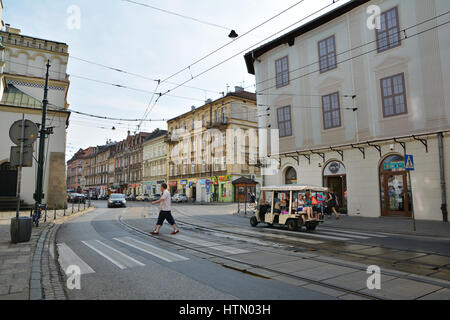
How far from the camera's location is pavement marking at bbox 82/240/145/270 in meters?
6.25

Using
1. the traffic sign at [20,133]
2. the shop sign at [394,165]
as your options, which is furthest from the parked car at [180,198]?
the traffic sign at [20,133]

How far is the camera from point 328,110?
786 inches

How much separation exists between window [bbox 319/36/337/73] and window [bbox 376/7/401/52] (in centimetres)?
285

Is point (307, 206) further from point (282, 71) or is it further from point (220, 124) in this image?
point (220, 124)

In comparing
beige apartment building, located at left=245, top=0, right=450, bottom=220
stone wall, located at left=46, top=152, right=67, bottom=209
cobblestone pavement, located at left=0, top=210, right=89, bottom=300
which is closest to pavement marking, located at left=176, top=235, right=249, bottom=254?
cobblestone pavement, located at left=0, top=210, right=89, bottom=300

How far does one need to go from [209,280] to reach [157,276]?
3.15ft

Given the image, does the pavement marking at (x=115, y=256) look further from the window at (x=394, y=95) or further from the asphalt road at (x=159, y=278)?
the window at (x=394, y=95)

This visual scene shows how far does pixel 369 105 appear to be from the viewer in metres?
17.8

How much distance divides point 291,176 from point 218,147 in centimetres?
2154

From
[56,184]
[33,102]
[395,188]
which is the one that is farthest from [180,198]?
[395,188]

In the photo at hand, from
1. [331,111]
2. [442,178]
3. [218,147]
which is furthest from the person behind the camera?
[218,147]

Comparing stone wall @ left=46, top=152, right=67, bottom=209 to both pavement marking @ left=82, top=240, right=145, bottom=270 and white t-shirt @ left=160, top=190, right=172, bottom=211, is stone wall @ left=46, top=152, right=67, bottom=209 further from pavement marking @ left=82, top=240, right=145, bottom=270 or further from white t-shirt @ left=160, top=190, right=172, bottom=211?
pavement marking @ left=82, top=240, right=145, bottom=270
